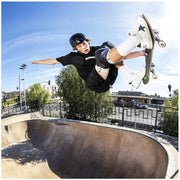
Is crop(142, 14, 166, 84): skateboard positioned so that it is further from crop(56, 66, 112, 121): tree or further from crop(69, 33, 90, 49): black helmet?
crop(56, 66, 112, 121): tree

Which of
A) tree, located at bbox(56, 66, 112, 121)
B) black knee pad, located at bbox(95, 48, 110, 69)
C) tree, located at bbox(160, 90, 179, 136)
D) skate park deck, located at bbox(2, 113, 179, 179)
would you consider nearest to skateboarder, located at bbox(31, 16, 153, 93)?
black knee pad, located at bbox(95, 48, 110, 69)

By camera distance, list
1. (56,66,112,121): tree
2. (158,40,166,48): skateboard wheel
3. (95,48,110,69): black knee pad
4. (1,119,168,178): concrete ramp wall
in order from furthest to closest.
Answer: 1. (56,66,112,121): tree
2. (1,119,168,178): concrete ramp wall
3. (95,48,110,69): black knee pad
4. (158,40,166,48): skateboard wheel

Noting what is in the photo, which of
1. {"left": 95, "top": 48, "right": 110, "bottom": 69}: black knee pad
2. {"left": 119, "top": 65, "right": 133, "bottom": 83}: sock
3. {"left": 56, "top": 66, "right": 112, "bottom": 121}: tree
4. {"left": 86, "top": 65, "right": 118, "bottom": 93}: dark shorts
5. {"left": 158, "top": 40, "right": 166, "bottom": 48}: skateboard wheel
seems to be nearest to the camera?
{"left": 158, "top": 40, "right": 166, "bottom": 48}: skateboard wheel

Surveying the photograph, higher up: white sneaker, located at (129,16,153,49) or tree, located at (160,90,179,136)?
white sneaker, located at (129,16,153,49)

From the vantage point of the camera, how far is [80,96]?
37.3 feet

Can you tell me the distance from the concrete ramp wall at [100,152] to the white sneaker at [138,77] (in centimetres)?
306

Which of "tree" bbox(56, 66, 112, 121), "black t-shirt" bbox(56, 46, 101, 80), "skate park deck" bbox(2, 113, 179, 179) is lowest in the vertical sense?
"skate park deck" bbox(2, 113, 179, 179)

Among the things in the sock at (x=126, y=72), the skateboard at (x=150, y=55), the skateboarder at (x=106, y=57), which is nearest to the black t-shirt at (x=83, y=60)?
the skateboarder at (x=106, y=57)

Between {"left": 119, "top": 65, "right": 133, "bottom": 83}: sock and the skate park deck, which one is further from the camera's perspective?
the skate park deck

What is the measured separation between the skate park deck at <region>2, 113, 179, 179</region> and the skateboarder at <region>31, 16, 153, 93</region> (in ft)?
10.4

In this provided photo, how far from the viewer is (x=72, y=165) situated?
571 cm

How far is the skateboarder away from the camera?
1.56 metres

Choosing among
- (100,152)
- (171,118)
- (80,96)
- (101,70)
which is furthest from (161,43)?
(80,96)

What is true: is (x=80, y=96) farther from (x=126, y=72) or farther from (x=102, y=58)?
(x=102, y=58)
